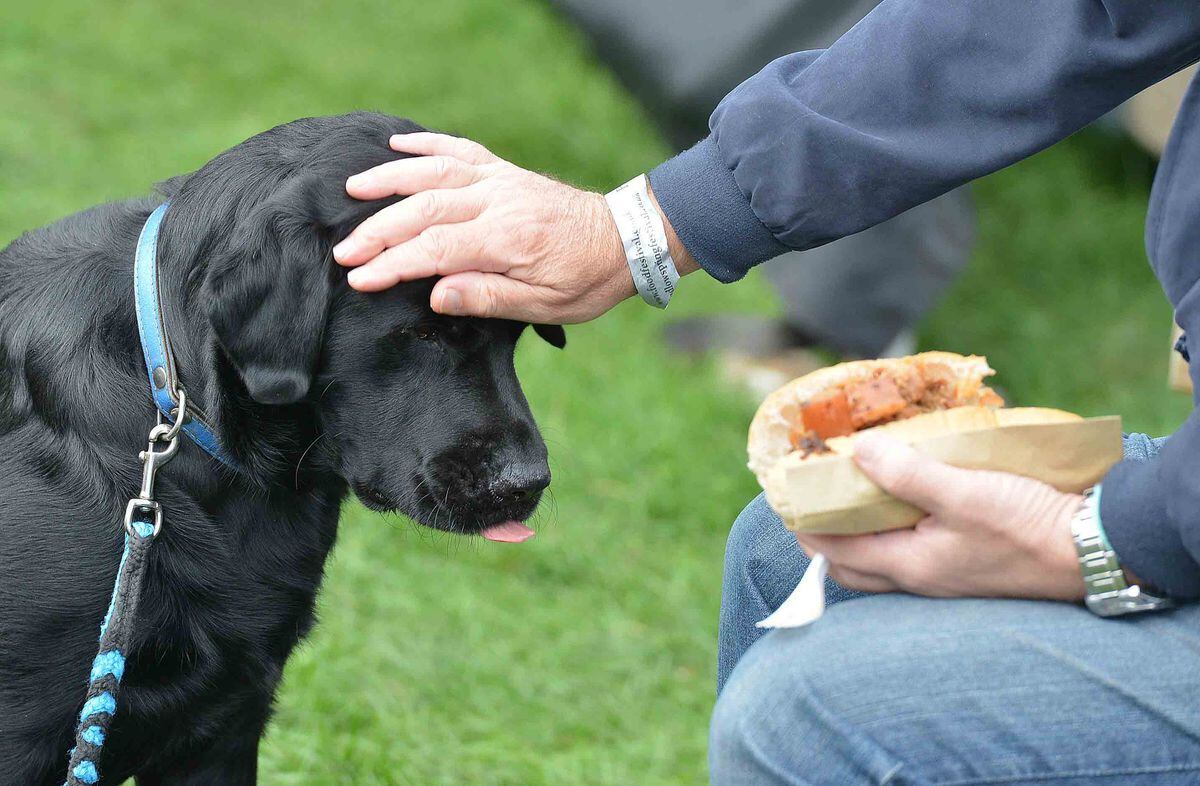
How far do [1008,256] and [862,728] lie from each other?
6195 mm

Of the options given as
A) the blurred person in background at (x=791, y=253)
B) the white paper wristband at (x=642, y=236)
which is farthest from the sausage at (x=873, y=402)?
the blurred person in background at (x=791, y=253)

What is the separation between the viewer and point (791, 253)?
5.62m

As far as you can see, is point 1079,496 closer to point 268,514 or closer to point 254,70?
point 268,514

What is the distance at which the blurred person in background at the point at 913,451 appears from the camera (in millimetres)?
1450

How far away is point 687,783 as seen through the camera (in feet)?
10.1

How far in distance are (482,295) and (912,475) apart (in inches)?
30.1

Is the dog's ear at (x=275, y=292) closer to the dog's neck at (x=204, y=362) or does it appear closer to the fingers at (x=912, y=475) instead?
the dog's neck at (x=204, y=362)

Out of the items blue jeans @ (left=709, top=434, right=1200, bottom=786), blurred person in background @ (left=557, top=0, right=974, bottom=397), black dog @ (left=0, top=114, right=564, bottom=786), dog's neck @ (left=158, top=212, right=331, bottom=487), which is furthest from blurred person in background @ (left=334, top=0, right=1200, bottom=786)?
blurred person in background @ (left=557, top=0, right=974, bottom=397)

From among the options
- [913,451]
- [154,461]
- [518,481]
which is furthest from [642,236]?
[154,461]

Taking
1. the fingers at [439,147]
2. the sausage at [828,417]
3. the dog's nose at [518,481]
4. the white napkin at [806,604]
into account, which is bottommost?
the dog's nose at [518,481]

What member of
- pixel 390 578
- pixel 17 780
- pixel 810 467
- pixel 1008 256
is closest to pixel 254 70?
pixel 1008 256

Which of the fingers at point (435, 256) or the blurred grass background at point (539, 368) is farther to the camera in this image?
the blurred grass background at point (539, 368)

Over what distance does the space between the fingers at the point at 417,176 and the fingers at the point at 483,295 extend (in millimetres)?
151

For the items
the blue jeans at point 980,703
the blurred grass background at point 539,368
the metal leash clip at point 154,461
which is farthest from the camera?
the blurred grass background at point 539,368
